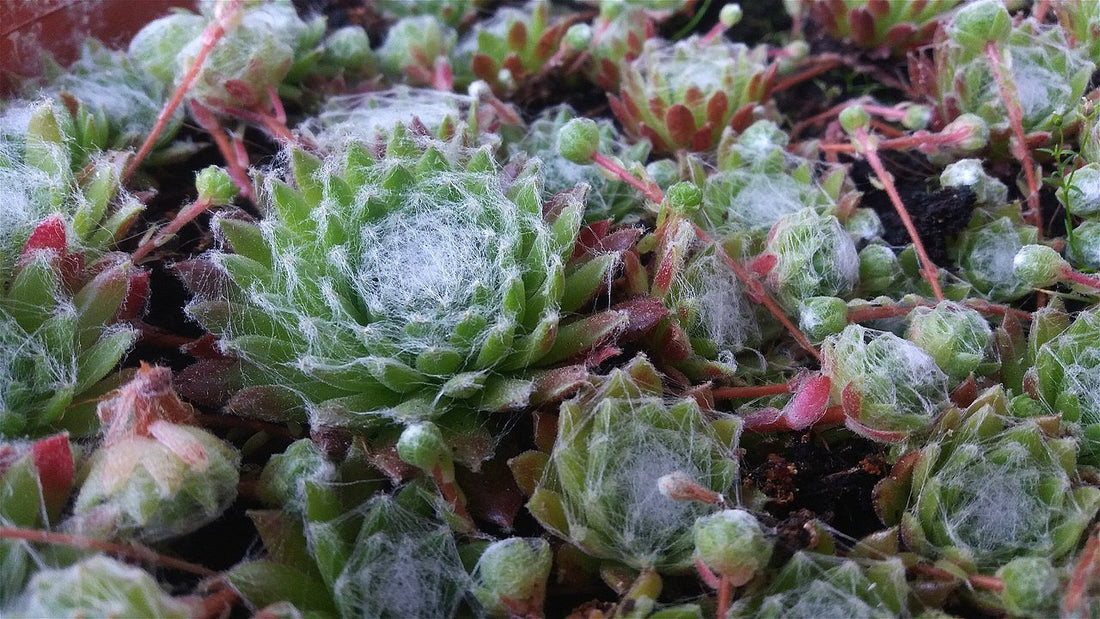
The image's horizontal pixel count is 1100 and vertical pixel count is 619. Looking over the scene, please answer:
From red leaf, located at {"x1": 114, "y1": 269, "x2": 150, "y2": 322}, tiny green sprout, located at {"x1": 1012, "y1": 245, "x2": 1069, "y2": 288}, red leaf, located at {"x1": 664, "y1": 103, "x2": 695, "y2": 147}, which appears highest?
red leaf, located at {"x1": 114, "y1": 269, "x2": 150, "y2": 322}

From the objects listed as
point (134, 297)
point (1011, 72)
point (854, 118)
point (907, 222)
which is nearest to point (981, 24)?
point (1011, 72)

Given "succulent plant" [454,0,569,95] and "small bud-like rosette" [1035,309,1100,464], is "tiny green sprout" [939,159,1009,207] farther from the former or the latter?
"succulent plant" [454,0,569,95]

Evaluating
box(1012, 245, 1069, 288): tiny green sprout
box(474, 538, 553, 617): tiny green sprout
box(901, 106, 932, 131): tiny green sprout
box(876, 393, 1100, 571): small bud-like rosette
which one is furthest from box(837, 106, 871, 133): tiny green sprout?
box(474, 538, 553, 617): tiny green sprout

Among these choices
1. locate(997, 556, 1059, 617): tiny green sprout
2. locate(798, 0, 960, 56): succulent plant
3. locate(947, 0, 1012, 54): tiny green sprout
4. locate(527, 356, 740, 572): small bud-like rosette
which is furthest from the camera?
locate(798, 0, 960, 56): succulent plant

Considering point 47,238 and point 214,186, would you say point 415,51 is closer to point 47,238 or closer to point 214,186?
point 214,186

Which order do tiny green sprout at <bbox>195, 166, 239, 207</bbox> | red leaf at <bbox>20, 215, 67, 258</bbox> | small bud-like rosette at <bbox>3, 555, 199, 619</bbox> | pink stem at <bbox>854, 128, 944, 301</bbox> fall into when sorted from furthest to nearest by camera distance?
1. pink stem at <bbox>854, 128, 944, 301</bbox>
2. tiny green sprout at <bbox>195, 166, 239, 207</bbox>
3. red leaf at <bbox>20, 215, 67, 258</bbox>
4. small bud-like rosette at <bbox>3, 555, 199, 619</bbox>

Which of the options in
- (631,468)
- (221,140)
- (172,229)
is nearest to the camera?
(631,468)
